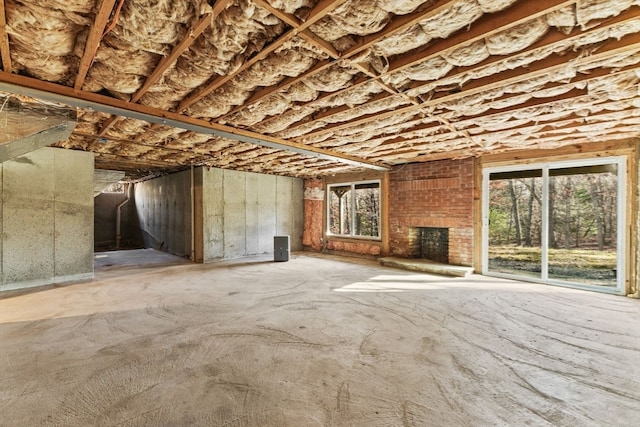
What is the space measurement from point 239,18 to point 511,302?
4.45 m

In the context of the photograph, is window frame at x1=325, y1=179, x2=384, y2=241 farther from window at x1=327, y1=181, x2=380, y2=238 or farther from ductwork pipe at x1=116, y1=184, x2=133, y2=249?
ductwork pipe at x1=116, y1=184, x2=133, y2=249

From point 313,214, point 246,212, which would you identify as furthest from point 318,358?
point 313,214

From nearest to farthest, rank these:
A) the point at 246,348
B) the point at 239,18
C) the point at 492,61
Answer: the point at 239,18
the point at 492,61
the point at 246,348

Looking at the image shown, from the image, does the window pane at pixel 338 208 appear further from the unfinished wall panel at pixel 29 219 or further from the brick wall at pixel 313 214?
the unfinished wall panel at pixel 29 219

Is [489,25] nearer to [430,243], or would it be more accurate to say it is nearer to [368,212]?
[430,243]

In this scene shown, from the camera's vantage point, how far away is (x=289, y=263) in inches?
260

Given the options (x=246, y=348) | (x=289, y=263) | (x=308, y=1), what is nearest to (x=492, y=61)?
(x=308, y=1)

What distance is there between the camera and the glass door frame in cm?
423

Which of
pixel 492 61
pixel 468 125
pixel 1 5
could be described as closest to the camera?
pixel 1 5

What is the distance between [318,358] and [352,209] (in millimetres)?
5697

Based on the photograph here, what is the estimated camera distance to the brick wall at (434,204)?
562cm

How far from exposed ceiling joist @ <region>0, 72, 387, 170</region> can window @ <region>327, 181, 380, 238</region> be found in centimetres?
375

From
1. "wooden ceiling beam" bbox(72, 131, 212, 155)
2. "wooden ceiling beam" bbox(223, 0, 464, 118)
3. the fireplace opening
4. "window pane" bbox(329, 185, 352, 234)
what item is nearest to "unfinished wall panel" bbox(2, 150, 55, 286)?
"wooden ceiling beam" bbox(72, 131, 212, 155)

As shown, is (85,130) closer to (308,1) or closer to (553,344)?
(308,1)
